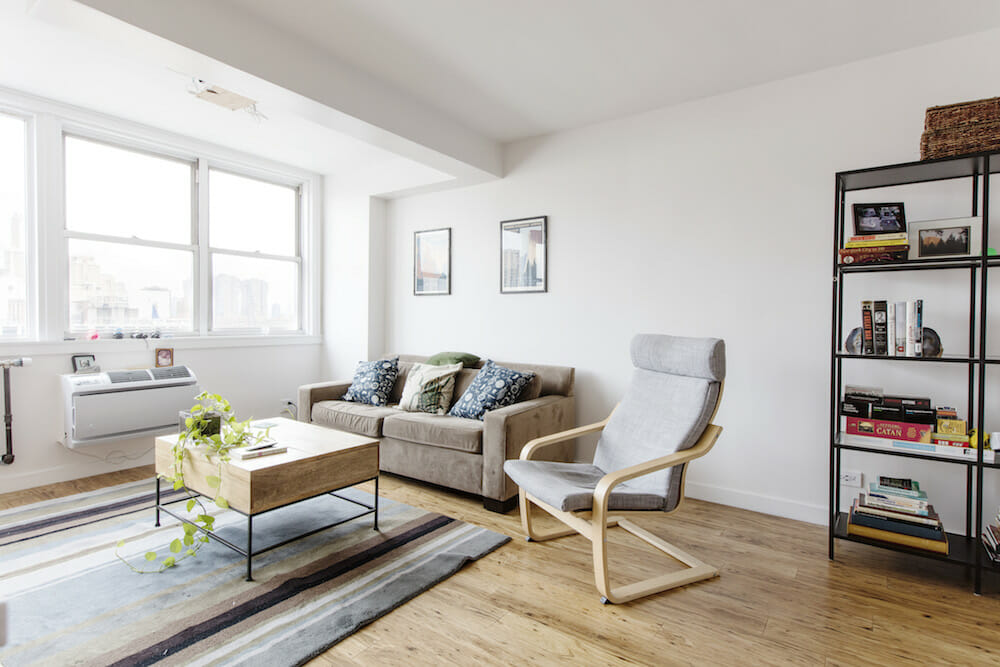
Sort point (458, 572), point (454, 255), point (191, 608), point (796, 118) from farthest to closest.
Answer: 1. point (454, 255)
2. point (796, 118)
3. point (458, 572)
4. point (191, 608)

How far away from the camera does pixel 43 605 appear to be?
1.92 m

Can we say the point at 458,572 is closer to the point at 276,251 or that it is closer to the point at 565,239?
the point at 565,239

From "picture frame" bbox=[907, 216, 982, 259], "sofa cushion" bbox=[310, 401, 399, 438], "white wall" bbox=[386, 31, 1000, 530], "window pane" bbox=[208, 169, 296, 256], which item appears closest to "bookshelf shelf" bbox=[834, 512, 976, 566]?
"white wall" bbox=[386, 31, 1000, 530]

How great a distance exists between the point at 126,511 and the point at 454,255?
2818 millimetres

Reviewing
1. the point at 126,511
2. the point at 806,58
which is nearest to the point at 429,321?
the point at 126,511

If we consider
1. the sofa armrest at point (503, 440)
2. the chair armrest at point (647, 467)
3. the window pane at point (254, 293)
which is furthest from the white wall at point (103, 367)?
the chair armrest at point (647, 467)

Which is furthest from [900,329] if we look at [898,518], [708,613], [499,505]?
[499,505]

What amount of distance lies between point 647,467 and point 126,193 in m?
4.08

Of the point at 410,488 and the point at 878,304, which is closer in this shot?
Result: the point at 878,304

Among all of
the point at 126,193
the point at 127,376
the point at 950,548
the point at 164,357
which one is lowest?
the point at 950,548

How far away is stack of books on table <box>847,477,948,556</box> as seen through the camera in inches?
86.7

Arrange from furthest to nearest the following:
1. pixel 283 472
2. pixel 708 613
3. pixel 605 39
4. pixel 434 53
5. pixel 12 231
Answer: pixel 12 231 → pixel 434 53 → pixel 605 39 → pixel 283 472 → pixel 708 613

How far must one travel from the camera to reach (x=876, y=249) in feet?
7.57

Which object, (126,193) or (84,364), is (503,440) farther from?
(126,193)
